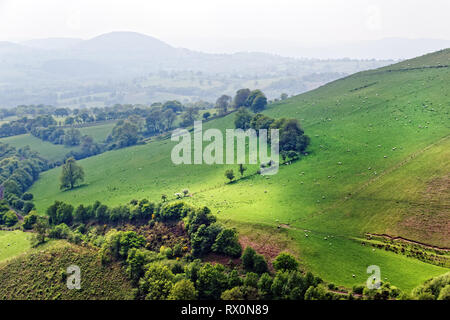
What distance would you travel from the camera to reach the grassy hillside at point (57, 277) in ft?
170

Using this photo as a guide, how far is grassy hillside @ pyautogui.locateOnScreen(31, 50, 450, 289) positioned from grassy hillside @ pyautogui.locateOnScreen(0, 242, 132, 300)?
24031 mm

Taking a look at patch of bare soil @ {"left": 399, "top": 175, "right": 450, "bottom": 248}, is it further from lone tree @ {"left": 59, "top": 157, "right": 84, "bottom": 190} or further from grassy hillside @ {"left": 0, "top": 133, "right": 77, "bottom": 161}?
grassy hillside @ {"left": 0, "top": 133, "right": 77, "bottom": 161}

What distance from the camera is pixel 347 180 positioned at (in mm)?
68062

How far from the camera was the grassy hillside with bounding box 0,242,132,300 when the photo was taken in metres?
51.9

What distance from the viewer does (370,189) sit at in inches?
2451

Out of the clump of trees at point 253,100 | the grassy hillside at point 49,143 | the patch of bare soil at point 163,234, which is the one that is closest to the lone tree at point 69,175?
the patch of bare soil at point 163,234

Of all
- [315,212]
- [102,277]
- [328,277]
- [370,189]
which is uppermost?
[370,189]

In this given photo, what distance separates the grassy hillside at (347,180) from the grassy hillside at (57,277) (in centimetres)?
2403

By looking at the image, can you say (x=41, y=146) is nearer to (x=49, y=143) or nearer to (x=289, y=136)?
(x=49, y=143)

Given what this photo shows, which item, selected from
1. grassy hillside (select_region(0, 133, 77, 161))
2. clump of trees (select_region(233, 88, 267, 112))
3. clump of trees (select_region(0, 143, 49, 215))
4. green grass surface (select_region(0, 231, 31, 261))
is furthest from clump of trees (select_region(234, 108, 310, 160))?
grassy hillside (select_region(0, 133, 77, 161))

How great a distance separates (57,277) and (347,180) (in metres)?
60.7
